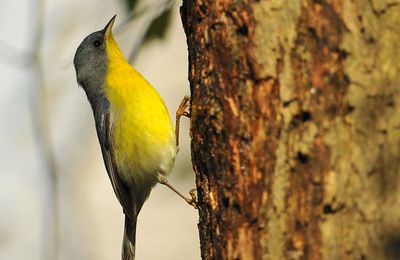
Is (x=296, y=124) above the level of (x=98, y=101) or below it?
below

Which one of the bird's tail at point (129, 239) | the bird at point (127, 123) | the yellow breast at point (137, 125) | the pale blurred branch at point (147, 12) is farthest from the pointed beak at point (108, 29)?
the bird's tail at point (129, 239)

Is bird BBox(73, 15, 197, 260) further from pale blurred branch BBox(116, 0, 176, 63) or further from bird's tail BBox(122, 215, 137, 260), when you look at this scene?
pale blurred branch BBox(116, 0, 176, 63)

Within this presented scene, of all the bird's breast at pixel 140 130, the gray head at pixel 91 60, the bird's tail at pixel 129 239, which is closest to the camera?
the bird's breast at pixel 140 130

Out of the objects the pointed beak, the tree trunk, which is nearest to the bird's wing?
the pointed beak

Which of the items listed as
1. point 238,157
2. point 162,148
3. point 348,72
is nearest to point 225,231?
point 238,157

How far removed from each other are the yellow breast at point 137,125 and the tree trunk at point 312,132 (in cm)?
236

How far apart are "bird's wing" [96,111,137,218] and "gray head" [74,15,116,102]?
1.07 feet

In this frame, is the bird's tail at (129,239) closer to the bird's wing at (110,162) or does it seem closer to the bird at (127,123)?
the bird at (127,123)

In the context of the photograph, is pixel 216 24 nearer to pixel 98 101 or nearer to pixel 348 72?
pixel 348 72

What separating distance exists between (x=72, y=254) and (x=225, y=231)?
5.89 meters

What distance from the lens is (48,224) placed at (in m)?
5.73

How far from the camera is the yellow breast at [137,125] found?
5.17m

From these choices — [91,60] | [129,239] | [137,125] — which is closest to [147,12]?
[137,125]

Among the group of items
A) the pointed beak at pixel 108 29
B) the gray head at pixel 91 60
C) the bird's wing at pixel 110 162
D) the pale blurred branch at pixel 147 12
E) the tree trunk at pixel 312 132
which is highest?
the pointed beak at pixel 108 29
